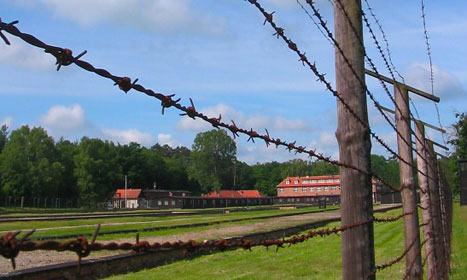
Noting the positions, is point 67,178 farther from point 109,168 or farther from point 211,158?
point 211,158

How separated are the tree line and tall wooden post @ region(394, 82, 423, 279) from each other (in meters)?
47.4

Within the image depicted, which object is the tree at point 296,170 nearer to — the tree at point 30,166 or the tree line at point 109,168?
the tree line at point 109,168

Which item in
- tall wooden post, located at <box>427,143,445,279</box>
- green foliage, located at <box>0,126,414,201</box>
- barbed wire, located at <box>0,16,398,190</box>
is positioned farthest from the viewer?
green foliage, located at <box>0,126,414,201</box>

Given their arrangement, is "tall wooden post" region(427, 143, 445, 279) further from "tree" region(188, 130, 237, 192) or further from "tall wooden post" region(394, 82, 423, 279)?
"tree" region(188, 130, 237, 192)

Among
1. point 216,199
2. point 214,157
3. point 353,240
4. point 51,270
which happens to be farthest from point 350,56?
point 214,157

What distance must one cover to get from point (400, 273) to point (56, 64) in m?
9.63

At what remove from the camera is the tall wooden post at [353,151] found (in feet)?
8.29

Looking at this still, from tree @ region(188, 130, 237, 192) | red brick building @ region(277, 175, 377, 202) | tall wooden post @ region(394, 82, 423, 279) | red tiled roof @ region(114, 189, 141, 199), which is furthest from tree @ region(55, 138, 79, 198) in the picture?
tall wooden post @ region(394, 82, 423, 279)

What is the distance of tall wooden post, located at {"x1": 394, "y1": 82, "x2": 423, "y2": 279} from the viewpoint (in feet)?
15.6

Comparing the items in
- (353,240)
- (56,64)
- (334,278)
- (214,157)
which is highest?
(214,157)

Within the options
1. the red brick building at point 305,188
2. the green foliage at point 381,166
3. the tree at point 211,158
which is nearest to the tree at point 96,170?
the tree at point 211,158

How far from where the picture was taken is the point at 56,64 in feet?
4.79

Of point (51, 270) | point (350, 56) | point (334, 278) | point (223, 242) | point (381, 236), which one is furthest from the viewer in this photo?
point (381, 236)

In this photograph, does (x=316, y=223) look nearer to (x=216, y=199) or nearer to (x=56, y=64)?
(x=56, y=64)
